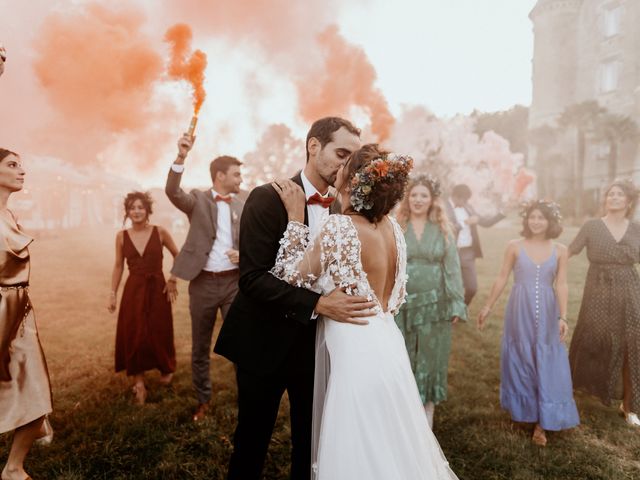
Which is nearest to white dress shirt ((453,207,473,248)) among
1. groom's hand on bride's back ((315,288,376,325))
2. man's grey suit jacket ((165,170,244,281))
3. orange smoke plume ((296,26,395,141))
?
orange smoke plume ((296,26,395,141))

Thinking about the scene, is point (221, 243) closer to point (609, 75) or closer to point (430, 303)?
point (430, 303)

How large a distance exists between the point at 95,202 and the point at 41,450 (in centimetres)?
564

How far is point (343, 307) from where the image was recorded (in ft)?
7.58

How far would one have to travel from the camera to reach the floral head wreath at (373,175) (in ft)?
7.52

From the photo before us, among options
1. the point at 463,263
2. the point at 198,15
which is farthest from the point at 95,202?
the point at 463,263

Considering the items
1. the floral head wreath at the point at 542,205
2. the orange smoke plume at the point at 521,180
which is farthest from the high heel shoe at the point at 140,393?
the orange smoke plume at the point at 521,180

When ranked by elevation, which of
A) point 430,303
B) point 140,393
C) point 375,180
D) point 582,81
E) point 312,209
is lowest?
point 140,393

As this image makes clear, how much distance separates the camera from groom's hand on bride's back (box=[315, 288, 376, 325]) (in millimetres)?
2314

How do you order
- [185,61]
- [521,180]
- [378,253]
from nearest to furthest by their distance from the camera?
1. [378,253]
2. [185,61]
3. [521,180]

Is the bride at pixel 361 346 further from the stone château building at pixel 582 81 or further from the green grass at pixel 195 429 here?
the stone château building at pixel 582 81

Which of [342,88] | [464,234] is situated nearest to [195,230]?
[342,88]

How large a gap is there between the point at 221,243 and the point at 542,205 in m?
3.68

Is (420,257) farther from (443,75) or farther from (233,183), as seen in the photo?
(443,75)

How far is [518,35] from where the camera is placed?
8.59 metres
